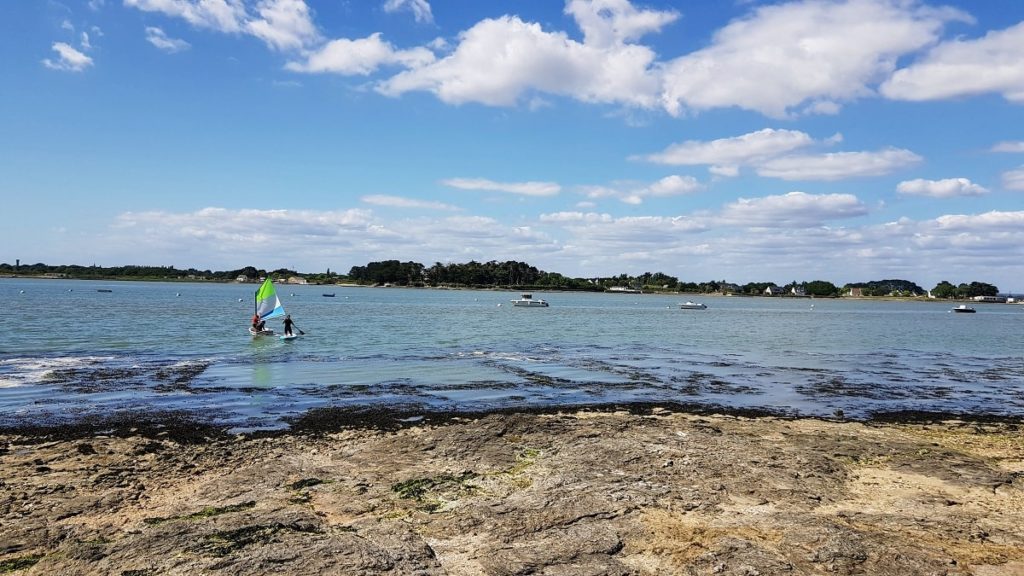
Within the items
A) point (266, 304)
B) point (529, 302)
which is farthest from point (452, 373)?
point (529, 302)

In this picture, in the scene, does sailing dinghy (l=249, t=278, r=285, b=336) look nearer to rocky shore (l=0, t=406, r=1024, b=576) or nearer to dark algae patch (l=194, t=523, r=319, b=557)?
rocky shore (l=0, t=406, r=1024, b=576)

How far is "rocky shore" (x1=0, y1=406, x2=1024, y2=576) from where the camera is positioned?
714 cm

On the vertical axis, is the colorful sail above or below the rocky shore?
above

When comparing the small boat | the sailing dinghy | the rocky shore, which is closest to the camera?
the rocky shore

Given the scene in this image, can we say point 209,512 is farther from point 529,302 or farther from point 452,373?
point 529,302

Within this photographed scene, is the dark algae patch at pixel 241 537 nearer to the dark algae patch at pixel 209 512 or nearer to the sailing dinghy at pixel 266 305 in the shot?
the dark algae patch at pixel 209 512

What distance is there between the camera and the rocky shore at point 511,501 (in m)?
7.14

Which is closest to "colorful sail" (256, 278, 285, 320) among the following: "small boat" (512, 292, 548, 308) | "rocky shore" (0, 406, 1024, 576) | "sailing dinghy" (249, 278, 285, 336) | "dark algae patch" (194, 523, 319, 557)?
"sailing dinghy" (249, 278, 285, 336)

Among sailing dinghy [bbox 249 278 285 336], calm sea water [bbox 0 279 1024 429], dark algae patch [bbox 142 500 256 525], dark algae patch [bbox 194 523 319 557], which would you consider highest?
sailing dinghy [bbox 249 278 285 336]

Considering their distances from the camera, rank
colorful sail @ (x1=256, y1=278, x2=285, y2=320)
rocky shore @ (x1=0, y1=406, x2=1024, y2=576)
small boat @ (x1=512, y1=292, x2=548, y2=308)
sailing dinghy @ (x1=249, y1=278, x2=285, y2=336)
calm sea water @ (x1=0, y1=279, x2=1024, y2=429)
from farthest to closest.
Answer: small boat @ (x1=512, y1=292, x2=548, y2=308) → colorful sail @ (x1=256, y1=278, x2=285, y2=320) → sailing dinghy @ (x1=249, y1=278, x2=285, y2=336) → calm sea water @ (x1=0, y1=279, x2=1024, y2=429) → rocky shore @ (x1=0, y1=406, x2=1024, y2=576)

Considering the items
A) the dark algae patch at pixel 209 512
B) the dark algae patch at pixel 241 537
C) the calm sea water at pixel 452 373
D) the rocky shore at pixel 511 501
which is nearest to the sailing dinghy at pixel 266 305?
the calm sea water at pixel 452 373

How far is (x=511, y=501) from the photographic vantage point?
30.2ft

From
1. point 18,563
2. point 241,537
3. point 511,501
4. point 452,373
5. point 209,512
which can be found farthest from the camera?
point 452,373

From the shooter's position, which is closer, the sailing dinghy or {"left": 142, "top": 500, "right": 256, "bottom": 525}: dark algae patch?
{"left": 142, "top": 500, "right": 256, "bottom": 525}: dark algae patch
